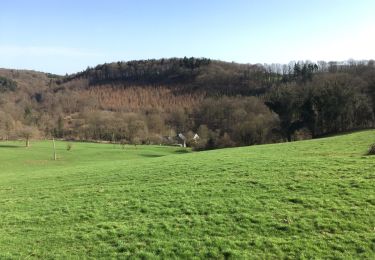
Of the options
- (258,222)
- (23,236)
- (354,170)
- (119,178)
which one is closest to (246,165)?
(354,170)

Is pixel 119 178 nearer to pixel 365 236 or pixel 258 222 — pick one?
pixel 258 222

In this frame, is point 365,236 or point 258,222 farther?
point 258,222

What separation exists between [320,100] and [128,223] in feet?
193

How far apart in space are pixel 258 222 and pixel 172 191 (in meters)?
5.66

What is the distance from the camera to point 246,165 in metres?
21.7

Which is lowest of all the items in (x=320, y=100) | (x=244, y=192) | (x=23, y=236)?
(x=23, y=236)

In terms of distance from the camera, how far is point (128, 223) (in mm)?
13383

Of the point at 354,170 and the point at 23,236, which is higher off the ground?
the point at 354,170

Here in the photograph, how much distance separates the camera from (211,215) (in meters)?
13.2

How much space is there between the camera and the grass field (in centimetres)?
1092

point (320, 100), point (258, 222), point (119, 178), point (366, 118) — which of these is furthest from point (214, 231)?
point (366, 118)

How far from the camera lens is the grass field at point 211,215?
35.8 ft

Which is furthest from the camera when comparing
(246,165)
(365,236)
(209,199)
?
(246,165)

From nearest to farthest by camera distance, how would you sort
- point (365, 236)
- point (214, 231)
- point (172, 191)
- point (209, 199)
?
point (365, 236) < point (214, 231) < point (209, 199) < point (172, 191)
